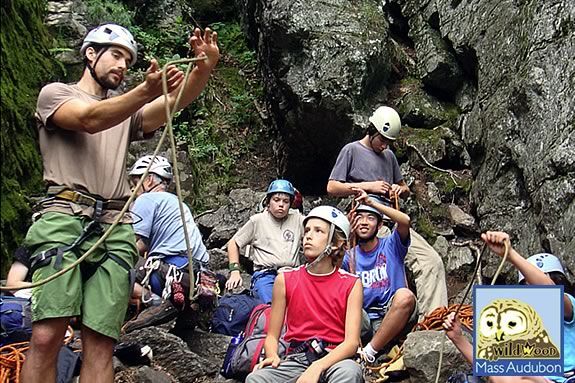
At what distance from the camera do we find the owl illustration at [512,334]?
9.76 feet

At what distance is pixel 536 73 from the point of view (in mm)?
7445

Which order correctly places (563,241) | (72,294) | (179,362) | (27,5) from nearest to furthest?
(72,294)
(179,362)
(563,241)
(27,5)

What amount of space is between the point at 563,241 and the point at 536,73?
2.02m

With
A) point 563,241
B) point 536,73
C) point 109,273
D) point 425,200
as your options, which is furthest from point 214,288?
point 425,200

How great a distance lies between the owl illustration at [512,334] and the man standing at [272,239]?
12.4ft

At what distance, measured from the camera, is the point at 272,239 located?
6887 millimetres

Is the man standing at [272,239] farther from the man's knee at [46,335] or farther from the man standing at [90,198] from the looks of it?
the man's knee at [46,335]

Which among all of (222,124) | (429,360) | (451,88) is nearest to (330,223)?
(429,360)

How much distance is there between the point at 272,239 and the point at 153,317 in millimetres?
1594

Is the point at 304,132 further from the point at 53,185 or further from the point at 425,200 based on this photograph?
the point at 53,185

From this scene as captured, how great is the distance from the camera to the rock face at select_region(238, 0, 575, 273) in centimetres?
711

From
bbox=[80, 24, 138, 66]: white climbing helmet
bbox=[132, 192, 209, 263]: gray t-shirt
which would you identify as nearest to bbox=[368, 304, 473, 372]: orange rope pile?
bbox=[132, 192, 209, 263]: gray t-shirt

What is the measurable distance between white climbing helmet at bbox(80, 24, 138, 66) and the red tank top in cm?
190

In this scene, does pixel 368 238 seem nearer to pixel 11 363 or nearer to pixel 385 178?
pixel 385 178
